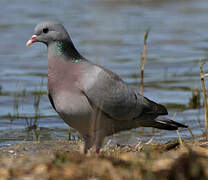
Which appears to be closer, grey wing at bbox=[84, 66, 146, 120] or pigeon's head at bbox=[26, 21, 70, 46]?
grey wing at bbox=[84, 66, 146, 120]

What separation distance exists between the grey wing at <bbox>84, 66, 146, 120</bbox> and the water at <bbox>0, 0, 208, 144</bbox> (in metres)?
1.19

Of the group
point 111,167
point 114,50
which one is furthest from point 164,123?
point 114,50

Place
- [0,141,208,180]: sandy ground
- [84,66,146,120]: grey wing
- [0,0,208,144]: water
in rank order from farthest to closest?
[0,0,208,144]: water < [84,66,146,120]: grey wing < [0,141,208,180]: sandy ground

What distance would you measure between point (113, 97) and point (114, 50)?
298 inches

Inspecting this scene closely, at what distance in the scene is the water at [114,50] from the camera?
877 cm

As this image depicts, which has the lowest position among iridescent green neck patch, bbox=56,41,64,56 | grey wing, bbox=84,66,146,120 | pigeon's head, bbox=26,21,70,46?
grey wing, bbox=84,66,146,120

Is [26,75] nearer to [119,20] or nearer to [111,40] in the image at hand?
[111,40]

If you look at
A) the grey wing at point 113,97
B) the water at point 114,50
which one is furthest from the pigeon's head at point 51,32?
the water at point 114,50

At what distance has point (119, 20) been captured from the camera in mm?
16922

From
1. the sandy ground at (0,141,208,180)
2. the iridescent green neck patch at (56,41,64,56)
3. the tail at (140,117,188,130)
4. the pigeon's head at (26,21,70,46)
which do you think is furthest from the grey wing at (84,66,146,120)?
the sandy ground at (0,141,208,180)

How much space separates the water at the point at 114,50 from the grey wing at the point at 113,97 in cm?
119

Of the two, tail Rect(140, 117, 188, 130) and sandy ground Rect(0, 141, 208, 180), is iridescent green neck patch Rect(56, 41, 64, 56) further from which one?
sandy ground Rect(0, 141, 208, 180)

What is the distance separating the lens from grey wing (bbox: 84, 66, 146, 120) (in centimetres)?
571

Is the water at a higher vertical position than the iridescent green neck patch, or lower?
lower
